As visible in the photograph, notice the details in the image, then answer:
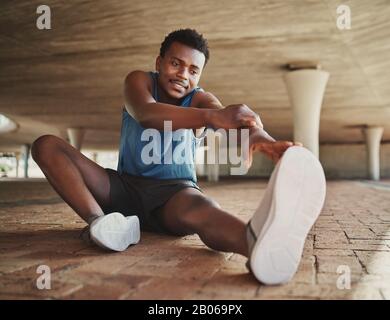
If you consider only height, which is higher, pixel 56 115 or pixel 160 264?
pixel 56 115

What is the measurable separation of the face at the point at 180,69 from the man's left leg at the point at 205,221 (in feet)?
2.36

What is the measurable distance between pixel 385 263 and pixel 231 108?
129cm

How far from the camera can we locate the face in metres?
2.81

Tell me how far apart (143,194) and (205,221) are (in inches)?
27.6

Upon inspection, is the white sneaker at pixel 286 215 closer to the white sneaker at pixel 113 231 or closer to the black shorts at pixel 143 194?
the white sneaker at pixel 113 231

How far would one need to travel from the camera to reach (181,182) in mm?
2926

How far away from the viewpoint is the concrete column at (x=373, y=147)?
30109 millimetres

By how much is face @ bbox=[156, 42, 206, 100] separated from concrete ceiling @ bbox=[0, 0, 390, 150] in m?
6.87

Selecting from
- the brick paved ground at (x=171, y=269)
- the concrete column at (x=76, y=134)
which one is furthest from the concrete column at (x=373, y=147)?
the brick paved ground at (x=171, y=269)

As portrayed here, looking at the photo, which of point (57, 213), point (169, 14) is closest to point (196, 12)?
point (169, 14)

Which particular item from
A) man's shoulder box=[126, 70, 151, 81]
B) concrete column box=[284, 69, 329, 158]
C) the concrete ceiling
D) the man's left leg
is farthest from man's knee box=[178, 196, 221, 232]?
concrete column box=[284, 69, 329, 158]

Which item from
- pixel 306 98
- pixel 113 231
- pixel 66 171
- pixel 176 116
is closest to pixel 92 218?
pixel 113 231

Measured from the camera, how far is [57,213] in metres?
4.98
